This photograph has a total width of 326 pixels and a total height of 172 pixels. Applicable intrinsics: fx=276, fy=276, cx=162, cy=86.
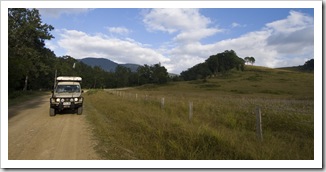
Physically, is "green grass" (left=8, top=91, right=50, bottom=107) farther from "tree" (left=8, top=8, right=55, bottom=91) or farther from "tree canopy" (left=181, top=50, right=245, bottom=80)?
Result: "tree canopy" (left=181, top=50, right=245, bottom=80)

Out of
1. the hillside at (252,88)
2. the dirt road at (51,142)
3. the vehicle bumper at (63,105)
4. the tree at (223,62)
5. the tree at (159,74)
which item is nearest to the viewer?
the dirt road at (51,142)

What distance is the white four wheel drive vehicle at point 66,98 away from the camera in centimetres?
1515

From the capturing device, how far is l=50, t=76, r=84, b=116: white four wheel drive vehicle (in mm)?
15148

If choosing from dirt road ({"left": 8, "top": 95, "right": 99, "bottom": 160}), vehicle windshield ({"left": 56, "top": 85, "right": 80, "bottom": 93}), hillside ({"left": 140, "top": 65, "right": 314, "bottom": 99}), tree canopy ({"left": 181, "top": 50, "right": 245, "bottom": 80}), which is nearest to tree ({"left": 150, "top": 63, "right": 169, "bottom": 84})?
tree canopy ({"left": 181, "top": 50, "right": 245, "bottom": 80})

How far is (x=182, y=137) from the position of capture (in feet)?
25.4

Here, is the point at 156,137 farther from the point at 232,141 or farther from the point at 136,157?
the point at 232,141

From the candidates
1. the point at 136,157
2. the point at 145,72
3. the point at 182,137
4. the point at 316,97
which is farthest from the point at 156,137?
the point at 145,72

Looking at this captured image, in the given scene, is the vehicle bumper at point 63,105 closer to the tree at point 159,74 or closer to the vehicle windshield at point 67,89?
the vehicle windshield at point 67,89

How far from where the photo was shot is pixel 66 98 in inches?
604

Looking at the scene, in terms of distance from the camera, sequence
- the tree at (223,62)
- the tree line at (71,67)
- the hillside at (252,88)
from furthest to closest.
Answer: the tree at (223,62) < the hillside at (252,88) < the tree line at (71,67)

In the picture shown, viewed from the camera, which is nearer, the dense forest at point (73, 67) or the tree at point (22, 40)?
the tree at point (22, 40)

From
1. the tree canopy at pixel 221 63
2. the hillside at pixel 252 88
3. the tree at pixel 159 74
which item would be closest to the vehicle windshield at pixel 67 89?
the hillside at pixel 252 88

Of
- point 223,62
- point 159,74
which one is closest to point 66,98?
point 159,74

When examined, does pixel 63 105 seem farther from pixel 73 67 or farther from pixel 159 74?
pixel 159 74
